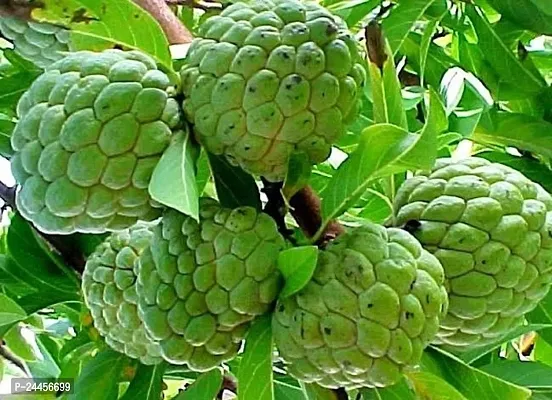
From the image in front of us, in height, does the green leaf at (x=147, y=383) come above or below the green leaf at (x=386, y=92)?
below

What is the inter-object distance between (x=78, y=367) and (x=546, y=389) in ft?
2.64

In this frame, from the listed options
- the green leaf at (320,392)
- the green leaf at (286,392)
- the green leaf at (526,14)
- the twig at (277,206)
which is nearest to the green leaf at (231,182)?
the twig at (277,206)

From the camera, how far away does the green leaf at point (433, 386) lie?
3.67ft

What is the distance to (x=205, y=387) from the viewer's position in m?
1.37

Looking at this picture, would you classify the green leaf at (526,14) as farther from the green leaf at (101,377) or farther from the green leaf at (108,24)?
the green leaf at (101,377)

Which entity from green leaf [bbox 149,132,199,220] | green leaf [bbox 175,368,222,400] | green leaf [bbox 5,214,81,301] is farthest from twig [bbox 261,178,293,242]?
green leaf [bbox 5,214,81,301]

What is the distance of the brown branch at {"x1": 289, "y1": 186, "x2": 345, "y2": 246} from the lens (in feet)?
3.59

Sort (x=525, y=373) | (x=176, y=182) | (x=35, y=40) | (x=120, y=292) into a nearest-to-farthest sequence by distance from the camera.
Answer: (x=176, y=182)
(x=120, y=292)
(x=525, y=373)
(x=35, y=40)

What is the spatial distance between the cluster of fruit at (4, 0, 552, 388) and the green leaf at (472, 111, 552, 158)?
0.52 m

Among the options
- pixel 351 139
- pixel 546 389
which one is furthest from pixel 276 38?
pixel 546 389

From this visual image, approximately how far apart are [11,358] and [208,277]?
1067 millimetres

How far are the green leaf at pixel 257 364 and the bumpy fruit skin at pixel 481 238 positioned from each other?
207 mm

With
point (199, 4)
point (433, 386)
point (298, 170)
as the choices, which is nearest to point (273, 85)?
point (298, 170)

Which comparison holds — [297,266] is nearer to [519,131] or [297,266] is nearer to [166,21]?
[166,21]
